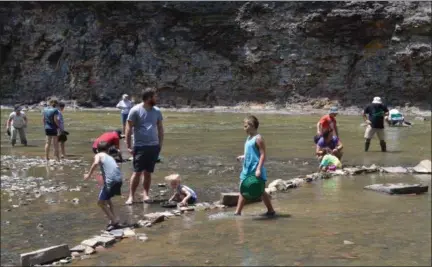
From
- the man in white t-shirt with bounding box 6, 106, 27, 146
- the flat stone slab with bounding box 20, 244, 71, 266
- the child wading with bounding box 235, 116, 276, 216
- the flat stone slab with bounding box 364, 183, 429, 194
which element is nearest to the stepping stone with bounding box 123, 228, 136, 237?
the flat stone slab with bounding box 20, 244, 71, 266

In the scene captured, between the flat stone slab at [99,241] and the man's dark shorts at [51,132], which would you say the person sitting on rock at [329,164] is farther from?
the flat stone slab at [99,241]

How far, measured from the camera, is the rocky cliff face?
4762cm

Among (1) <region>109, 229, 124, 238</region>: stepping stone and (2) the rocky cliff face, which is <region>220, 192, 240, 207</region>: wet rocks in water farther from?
(2) the rocky cliff face

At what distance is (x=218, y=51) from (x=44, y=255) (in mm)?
47144

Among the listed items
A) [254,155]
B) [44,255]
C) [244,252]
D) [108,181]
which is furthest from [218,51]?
[44,255]

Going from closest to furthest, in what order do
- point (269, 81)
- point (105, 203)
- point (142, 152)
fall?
1. point (105, 203)
2. point (142, 152)
3. point (269, 81)

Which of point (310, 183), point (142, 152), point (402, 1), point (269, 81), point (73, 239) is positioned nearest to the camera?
point (73, 239)

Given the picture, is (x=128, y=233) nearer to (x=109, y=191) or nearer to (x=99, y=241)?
(x=99, y=241)

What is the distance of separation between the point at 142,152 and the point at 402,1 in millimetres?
41931

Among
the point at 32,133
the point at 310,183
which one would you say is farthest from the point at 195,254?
the point at 32,133

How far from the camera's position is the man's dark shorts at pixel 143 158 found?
10.2m

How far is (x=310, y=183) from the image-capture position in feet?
40.0

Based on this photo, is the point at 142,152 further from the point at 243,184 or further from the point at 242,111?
the point at 242,111

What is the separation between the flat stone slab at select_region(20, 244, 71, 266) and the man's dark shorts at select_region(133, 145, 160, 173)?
3637 mm
